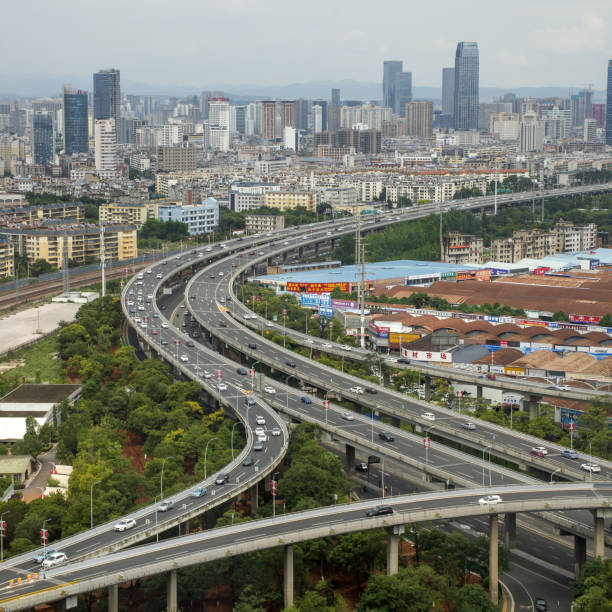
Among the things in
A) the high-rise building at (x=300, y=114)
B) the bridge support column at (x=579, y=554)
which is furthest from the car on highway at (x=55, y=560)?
the high-rise building at (x=300, y=114)

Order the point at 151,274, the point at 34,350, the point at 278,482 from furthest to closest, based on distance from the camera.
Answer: the point at 151,274 < the point at 34,350 < the point at 278,482

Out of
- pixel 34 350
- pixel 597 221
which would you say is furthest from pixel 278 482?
pixel 597 221

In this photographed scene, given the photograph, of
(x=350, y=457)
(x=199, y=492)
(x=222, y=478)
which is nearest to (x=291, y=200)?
(x=350, y=457)

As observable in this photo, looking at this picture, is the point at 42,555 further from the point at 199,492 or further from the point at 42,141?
the point at 42,141

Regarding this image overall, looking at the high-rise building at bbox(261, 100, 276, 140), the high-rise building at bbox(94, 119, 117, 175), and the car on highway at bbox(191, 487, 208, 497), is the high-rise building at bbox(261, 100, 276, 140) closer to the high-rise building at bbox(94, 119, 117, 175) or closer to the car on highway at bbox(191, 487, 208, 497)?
the high-rise building at bbox(94, 119, 117, 175)

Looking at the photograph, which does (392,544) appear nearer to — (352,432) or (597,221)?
(352,432)

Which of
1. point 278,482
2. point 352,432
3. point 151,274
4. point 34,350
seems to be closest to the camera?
point 278,482

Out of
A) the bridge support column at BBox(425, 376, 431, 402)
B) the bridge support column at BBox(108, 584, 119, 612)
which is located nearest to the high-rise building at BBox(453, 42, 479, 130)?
the bridge support column at BBox(425, 376, 431, 402)
